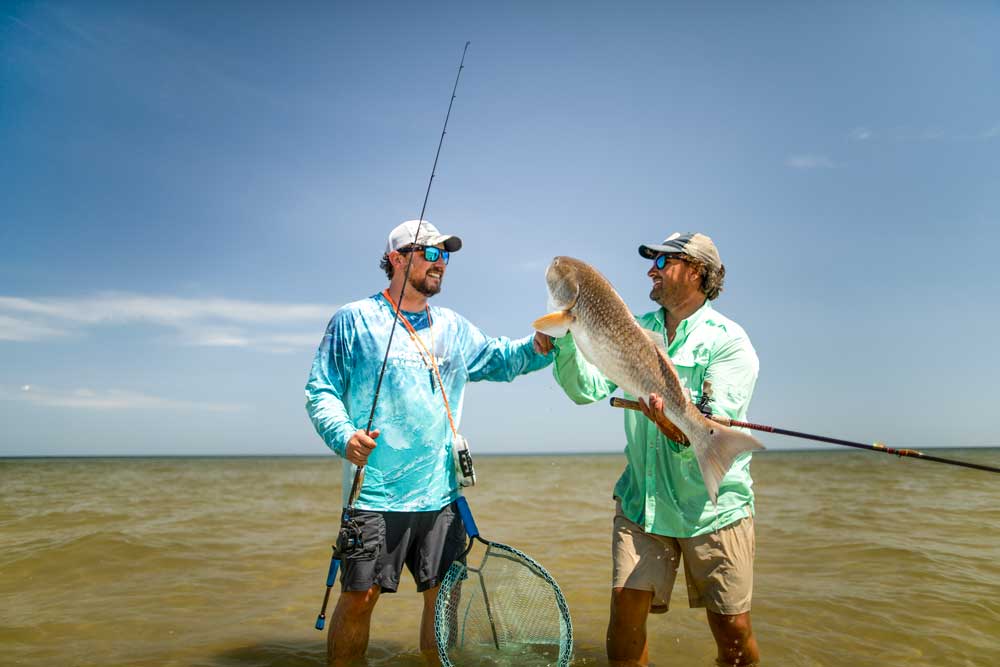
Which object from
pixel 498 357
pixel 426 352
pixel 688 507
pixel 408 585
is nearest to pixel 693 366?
pixel 688 507

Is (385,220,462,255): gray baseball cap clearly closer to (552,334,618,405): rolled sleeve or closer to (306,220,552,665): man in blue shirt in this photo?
(306,220,552,665): man in blue shirt

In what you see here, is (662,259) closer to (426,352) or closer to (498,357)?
(498,357)

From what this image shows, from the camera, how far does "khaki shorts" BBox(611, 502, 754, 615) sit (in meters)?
3.71

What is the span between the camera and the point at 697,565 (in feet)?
12.4

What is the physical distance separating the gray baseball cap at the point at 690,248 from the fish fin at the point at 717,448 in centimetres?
120

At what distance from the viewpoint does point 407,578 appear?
841cm

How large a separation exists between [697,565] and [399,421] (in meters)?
2.02

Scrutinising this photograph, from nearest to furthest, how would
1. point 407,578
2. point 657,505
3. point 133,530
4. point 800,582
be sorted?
point 657,505, point 800,582, point 407,578, point 133,530

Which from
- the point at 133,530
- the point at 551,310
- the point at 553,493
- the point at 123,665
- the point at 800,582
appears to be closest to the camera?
the point at 551,310

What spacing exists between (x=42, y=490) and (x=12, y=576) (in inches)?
530

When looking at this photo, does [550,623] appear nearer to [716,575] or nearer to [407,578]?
[716,575]

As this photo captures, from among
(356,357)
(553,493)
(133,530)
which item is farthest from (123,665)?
(553,493)

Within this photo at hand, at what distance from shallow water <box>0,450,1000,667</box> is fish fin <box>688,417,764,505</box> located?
106 inches

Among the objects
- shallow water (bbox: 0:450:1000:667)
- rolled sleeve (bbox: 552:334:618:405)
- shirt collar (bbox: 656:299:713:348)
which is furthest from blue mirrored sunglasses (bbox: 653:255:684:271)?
shallow water (bbox: 0:450:1000:667)
